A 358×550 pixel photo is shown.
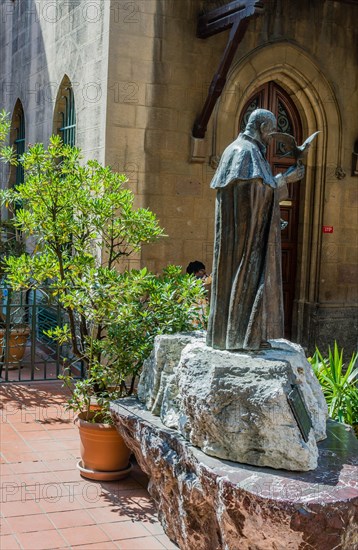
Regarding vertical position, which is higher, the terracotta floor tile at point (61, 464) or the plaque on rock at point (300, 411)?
the plaque on rock at point (300, 411)

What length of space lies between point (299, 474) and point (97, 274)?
276 cm

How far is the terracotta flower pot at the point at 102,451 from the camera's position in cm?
684

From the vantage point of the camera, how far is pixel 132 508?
6.40 metres

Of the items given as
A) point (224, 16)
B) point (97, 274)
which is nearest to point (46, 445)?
point (97, 274)

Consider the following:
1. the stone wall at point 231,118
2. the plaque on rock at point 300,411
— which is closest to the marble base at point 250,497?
the plaque on rock at point 300,411

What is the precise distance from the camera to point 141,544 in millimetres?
5773

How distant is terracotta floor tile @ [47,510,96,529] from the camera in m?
5.99

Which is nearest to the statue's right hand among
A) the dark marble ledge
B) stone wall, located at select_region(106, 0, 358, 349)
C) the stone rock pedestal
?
the stone rock pedestal

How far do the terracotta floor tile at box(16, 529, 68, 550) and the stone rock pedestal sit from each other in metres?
1.16

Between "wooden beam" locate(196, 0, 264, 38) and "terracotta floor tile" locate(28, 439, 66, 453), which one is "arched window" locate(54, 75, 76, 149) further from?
"terracotta floor tile" locate(28, 439, 66, 453)

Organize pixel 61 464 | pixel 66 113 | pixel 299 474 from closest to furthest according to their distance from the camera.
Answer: pixel 299 474, pixel 61 464, pixel 66 113

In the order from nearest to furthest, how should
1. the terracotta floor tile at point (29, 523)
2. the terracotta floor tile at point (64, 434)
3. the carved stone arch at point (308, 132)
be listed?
1. the terracotta floor tile at point (29, 523)
2. the terracotta floor tile at point (64, 434)
3. the carved stone arch at point (308, 132)

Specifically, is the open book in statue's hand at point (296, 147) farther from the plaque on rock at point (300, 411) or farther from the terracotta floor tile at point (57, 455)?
the terracotta floor tile at point (57, 455)

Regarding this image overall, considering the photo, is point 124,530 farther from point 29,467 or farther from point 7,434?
point 7,434
